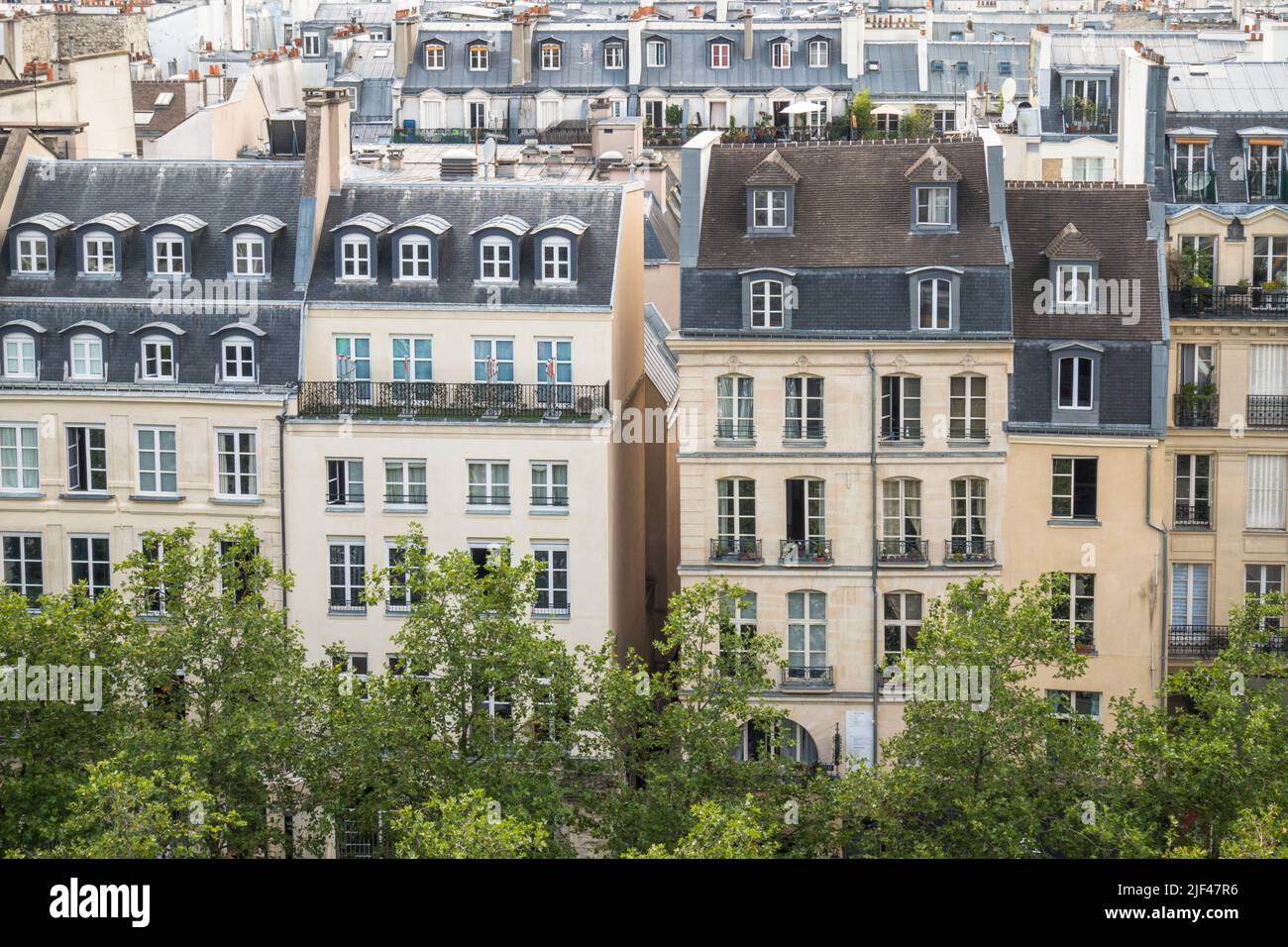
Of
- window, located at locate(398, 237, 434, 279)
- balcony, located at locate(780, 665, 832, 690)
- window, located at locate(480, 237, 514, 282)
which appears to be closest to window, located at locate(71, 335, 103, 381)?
window, located at locate(398, 237, 434, 279)

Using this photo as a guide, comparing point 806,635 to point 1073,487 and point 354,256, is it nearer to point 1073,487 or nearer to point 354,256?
point 1073,487

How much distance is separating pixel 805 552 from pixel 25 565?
22.7 m

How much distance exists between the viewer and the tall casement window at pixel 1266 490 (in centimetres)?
5962

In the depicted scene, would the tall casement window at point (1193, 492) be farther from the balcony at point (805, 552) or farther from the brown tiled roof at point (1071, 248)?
the balcony at point (805, 552)

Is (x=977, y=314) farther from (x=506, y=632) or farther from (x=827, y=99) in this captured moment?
(x=827, y=99)

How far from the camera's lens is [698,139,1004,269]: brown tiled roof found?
5684cm

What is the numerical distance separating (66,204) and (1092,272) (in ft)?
100

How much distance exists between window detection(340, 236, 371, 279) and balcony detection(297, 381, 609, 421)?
3375mm

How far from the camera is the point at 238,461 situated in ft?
192

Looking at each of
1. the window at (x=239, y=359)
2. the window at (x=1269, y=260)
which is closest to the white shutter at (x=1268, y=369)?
the window at (x=1269, y=260)

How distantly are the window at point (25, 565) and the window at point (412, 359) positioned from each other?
11.8m

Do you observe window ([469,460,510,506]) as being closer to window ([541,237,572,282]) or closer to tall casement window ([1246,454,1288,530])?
window ([541,237,572,282])
